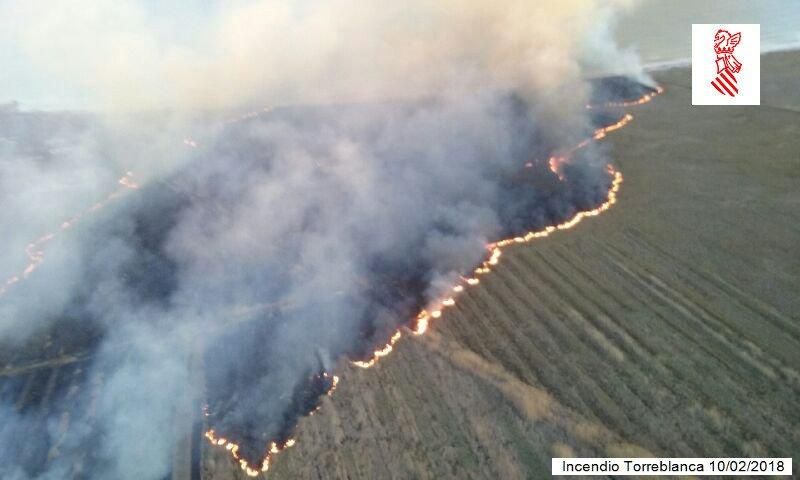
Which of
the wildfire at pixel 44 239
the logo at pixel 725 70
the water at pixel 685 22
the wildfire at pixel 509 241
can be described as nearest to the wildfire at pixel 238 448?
the wildfire at pixel 509 241

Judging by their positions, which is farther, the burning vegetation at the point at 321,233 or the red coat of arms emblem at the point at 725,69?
the red coat of arms emblem at the point at 725,69

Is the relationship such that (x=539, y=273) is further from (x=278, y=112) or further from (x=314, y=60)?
(x=314, y=60)

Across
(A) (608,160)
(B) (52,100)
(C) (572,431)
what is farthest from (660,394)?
(B) (52,100)

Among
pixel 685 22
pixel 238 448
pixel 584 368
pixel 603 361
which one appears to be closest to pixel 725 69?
pixel 685 22

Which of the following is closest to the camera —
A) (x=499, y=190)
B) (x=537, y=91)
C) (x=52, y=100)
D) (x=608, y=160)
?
(x=499, y=190)

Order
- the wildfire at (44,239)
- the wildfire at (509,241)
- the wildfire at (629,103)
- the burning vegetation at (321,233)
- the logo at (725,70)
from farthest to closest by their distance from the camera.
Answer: the wildfire at (629,103), the logo at (725,70), the wildfire at (44,239), the wildfire at (509,241), the burning vegetation at (321,233)

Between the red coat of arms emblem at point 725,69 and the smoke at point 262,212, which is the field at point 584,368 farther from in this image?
the red coat of arms emblem at point 725,69
